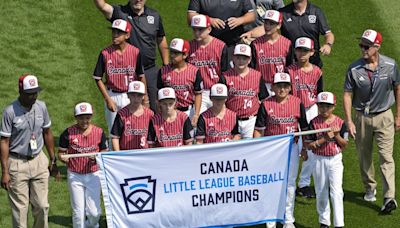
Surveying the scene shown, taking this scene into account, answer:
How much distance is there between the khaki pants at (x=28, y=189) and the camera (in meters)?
12.9

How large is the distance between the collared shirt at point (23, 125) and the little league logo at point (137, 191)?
1.24 meters

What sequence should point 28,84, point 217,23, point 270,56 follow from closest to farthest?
point 28,84 < point 270,56 < point 217,23

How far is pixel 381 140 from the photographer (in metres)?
14.4

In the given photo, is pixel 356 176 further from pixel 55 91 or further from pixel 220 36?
pixel 55 91

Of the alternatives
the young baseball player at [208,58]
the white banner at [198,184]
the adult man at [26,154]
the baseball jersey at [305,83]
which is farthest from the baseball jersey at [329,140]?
the adult man at [26,154]

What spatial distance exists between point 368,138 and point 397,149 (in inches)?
62.8

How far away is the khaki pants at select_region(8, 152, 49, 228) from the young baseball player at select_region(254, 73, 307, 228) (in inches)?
108

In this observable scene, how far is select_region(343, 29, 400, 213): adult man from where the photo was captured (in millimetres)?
14164

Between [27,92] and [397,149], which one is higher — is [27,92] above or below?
above

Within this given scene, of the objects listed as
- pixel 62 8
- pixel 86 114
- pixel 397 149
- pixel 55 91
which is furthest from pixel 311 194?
pixel 62 8

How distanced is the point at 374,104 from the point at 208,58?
233 centimetres

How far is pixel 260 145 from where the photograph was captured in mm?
12938

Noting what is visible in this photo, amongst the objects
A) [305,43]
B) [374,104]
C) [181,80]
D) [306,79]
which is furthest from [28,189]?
[374,104]

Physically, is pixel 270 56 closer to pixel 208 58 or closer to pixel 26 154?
pixel 208 58
